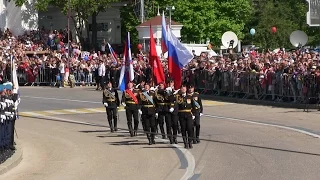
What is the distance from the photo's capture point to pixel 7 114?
61.5ft

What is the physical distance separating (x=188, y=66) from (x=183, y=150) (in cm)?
2039

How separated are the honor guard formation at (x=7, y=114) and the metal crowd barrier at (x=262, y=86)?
13885 millimetres

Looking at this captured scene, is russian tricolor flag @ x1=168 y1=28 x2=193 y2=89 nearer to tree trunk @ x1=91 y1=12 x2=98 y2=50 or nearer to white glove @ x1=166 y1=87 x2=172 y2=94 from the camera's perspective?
white glove @ x1=166 y1=87 x2=172 y2=94

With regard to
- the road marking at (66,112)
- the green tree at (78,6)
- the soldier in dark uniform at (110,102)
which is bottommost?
the road marking at (66,112)

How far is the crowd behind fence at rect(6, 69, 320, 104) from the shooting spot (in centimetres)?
3061

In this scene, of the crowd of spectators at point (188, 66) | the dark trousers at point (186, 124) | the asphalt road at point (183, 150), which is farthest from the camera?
the crowd of spectators at point (188, 66)

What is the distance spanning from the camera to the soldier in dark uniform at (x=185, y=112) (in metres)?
20.7

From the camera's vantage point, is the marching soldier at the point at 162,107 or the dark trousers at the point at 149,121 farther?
the dark trousers at the point at 149,121

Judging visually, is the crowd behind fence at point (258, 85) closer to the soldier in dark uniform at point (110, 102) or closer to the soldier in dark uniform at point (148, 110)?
the soldier in dark uniform at point (110, 102)

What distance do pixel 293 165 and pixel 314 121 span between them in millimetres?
9663

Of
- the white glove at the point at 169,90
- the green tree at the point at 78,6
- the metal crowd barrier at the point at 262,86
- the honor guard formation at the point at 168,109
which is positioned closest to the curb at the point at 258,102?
the metal crowd barrier at the point at 262,86

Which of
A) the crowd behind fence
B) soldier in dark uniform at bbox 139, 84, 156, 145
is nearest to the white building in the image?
the crowd behind fence

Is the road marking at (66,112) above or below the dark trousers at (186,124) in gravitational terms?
below

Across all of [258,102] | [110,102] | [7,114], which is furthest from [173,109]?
[258,102]
